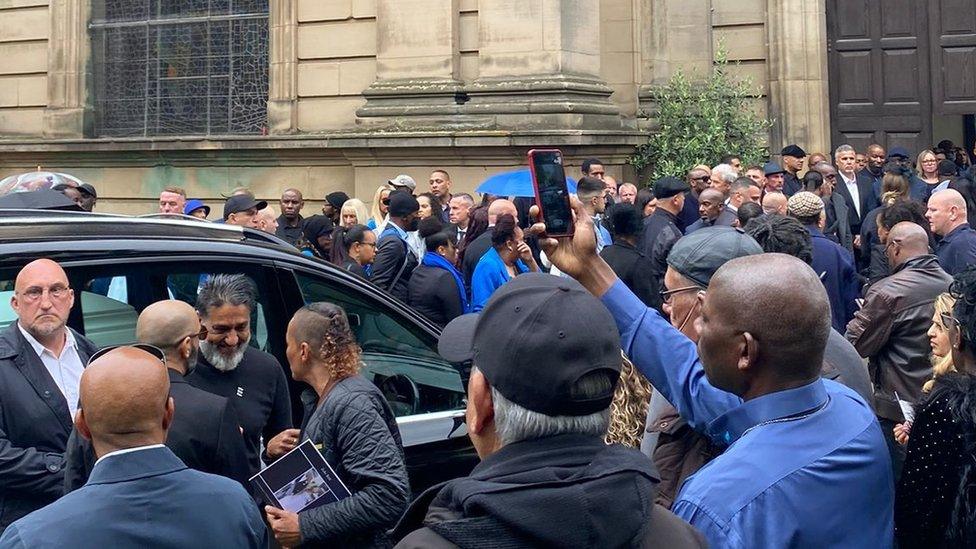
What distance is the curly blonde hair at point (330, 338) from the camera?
15.7 ft

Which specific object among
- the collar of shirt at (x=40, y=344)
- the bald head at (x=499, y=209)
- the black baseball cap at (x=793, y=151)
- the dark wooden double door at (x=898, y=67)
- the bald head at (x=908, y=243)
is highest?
the dark wooden double door at (x=898, y=67)

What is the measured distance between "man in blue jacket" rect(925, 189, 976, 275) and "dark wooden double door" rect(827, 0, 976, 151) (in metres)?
7.25

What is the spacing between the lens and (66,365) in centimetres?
473

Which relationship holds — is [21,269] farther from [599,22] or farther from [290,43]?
[290,43]

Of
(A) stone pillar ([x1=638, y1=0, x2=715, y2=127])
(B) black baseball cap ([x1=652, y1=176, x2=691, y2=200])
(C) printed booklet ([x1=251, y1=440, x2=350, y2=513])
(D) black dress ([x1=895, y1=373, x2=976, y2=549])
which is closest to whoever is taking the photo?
(D) black dress ([x1=895, y1=373, x2=976, y2=549])

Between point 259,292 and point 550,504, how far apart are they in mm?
3231

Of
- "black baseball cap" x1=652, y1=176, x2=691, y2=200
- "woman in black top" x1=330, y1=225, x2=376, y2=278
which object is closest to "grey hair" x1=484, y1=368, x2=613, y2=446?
"woman in black top" x1=330, y1=225, x2=376, y2=278

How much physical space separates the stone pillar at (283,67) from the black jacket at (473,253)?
7462 millimetres

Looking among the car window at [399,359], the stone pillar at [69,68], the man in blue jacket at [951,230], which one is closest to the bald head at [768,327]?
the car window at [399,359]

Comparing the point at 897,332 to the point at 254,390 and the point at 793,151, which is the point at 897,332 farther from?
the point at 793,151

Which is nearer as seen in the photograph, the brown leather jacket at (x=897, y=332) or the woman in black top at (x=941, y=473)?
the woman in black top at (x=941, y=473)

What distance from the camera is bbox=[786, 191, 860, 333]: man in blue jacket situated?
9062 millimetres

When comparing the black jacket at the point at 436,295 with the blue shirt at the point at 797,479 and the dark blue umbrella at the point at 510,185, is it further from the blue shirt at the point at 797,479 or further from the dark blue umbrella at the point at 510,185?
the blue shirt at the point at 797,479

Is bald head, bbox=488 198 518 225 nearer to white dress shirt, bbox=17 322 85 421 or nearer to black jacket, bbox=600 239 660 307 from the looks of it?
black jacket, bbox=600 239 660 307
